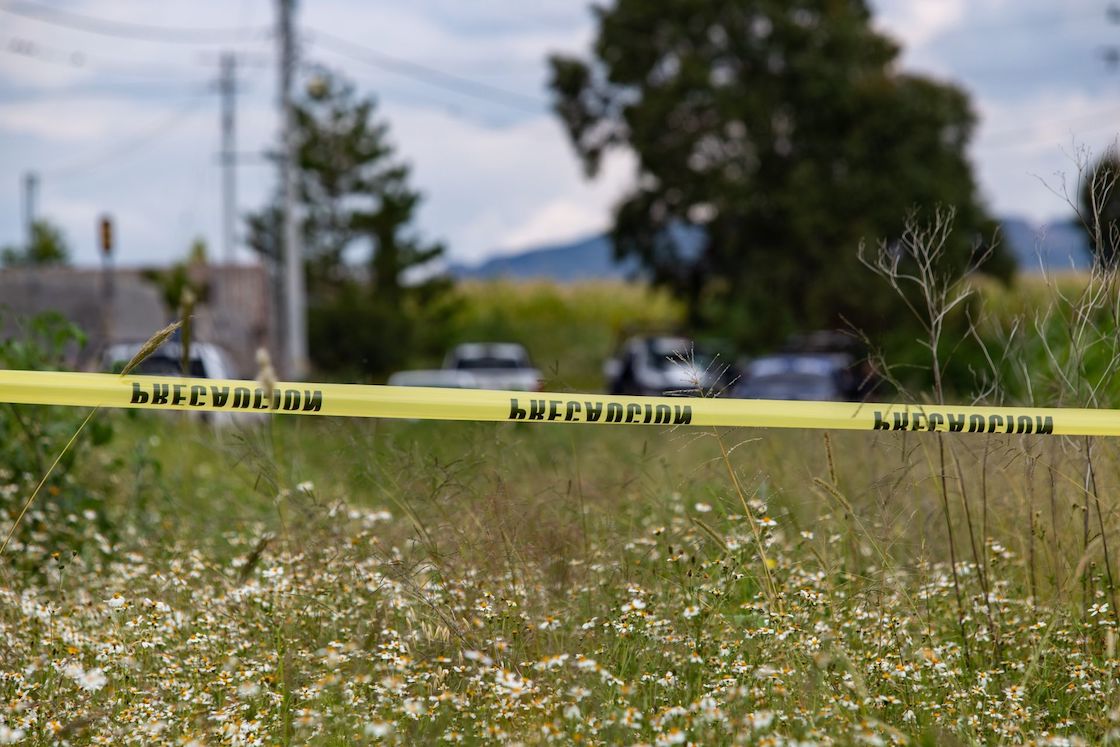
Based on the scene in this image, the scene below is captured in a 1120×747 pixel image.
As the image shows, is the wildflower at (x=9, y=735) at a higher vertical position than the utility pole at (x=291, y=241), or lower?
lower

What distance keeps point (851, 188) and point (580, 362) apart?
11956 millimetres

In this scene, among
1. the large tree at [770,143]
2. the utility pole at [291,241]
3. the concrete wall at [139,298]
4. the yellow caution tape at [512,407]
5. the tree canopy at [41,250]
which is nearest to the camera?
the yellow caution tape at [512,407]

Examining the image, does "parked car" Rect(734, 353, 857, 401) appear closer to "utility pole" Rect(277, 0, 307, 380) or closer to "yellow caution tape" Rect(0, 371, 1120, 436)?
"utility pole" Rect(277, 0, 307, 380)

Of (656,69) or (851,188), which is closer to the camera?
(851,188)

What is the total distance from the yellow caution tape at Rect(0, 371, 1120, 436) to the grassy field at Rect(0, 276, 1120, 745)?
0.14 metres

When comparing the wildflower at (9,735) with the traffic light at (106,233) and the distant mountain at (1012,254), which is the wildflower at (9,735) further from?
the traffic light at (106,233)

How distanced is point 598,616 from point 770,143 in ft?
92.4

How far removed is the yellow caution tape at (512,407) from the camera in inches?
151

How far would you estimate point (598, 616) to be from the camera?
4.04 m

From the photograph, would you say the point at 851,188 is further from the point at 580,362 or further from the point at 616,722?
the point at 616,722

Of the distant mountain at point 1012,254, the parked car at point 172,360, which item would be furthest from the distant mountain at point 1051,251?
the parked car at point 172,360

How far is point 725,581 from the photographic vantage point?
406 cm

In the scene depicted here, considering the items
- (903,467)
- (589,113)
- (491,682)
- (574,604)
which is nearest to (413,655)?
(491,682)

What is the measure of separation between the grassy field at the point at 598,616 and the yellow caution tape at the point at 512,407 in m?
0.14
